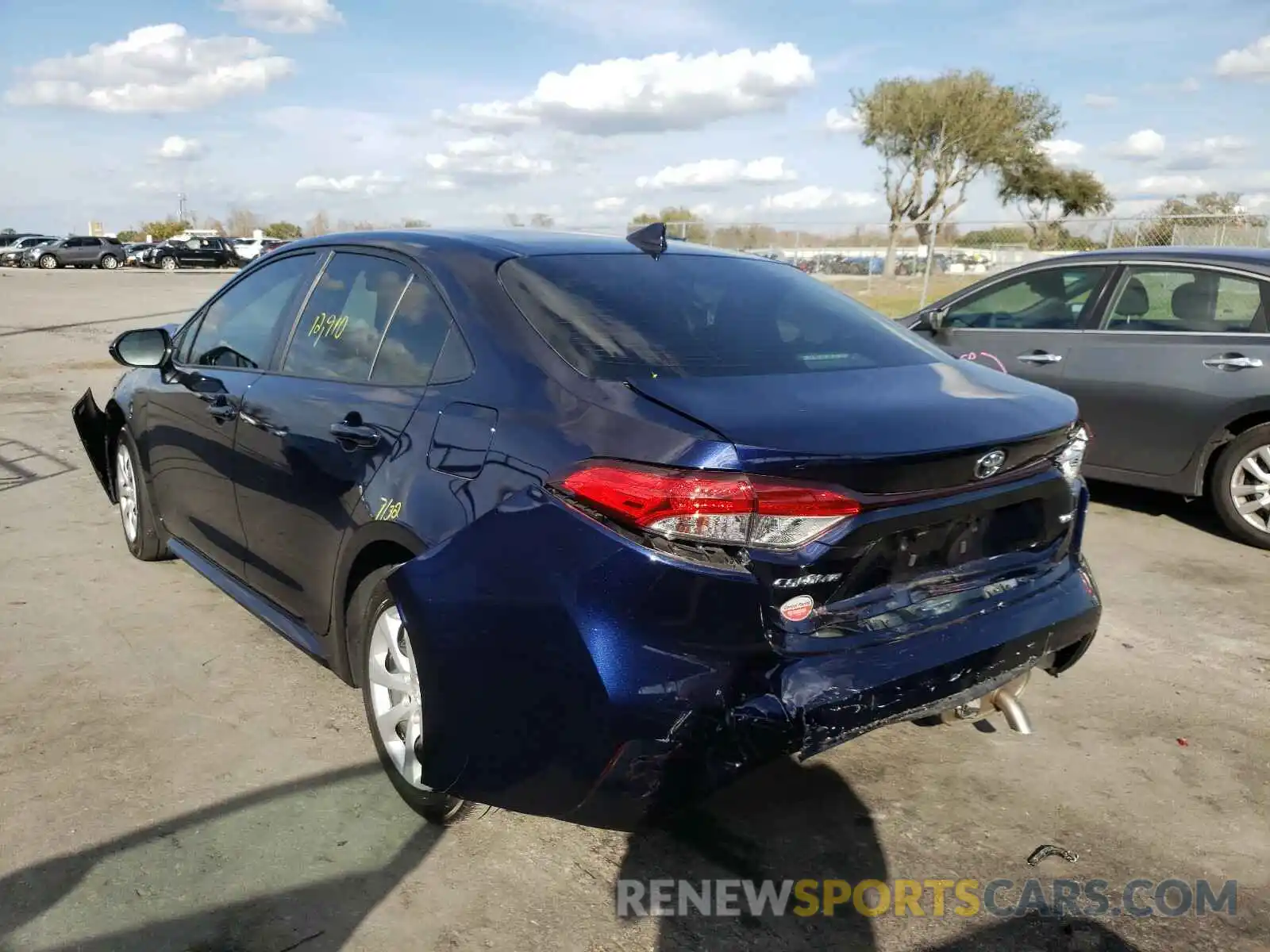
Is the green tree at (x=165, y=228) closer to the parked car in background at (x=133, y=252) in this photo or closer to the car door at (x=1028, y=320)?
the parked car in background at (x=133, y=252)

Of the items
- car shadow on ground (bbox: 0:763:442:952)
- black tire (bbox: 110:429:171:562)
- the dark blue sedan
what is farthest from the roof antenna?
black tire (bbox: 110:429:171:562)

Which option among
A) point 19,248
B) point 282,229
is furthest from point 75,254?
point 282,229

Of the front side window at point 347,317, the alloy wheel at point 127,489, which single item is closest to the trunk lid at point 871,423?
the front side window at point 347,317

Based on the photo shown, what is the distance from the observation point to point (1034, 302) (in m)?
6.64

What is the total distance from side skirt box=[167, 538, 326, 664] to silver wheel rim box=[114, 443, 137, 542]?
63 centimetres

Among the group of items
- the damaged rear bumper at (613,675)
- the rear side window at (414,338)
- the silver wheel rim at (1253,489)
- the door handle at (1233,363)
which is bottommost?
the silver wheel rim at (1253,489)

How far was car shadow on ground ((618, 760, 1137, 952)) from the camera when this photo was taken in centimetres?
244

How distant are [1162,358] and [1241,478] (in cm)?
81

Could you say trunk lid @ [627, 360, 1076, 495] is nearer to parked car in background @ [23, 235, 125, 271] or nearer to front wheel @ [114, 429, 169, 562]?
front wheel @ [114, 429, 169, 562]

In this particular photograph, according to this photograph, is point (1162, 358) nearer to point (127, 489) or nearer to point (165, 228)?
point (127, 489)

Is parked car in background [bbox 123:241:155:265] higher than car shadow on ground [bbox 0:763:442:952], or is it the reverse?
parked car in background [bbox 123:241:155:265]

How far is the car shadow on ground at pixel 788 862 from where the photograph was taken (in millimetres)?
2436

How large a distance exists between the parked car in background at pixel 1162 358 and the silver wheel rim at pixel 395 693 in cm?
480

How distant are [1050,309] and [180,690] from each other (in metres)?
5.51
